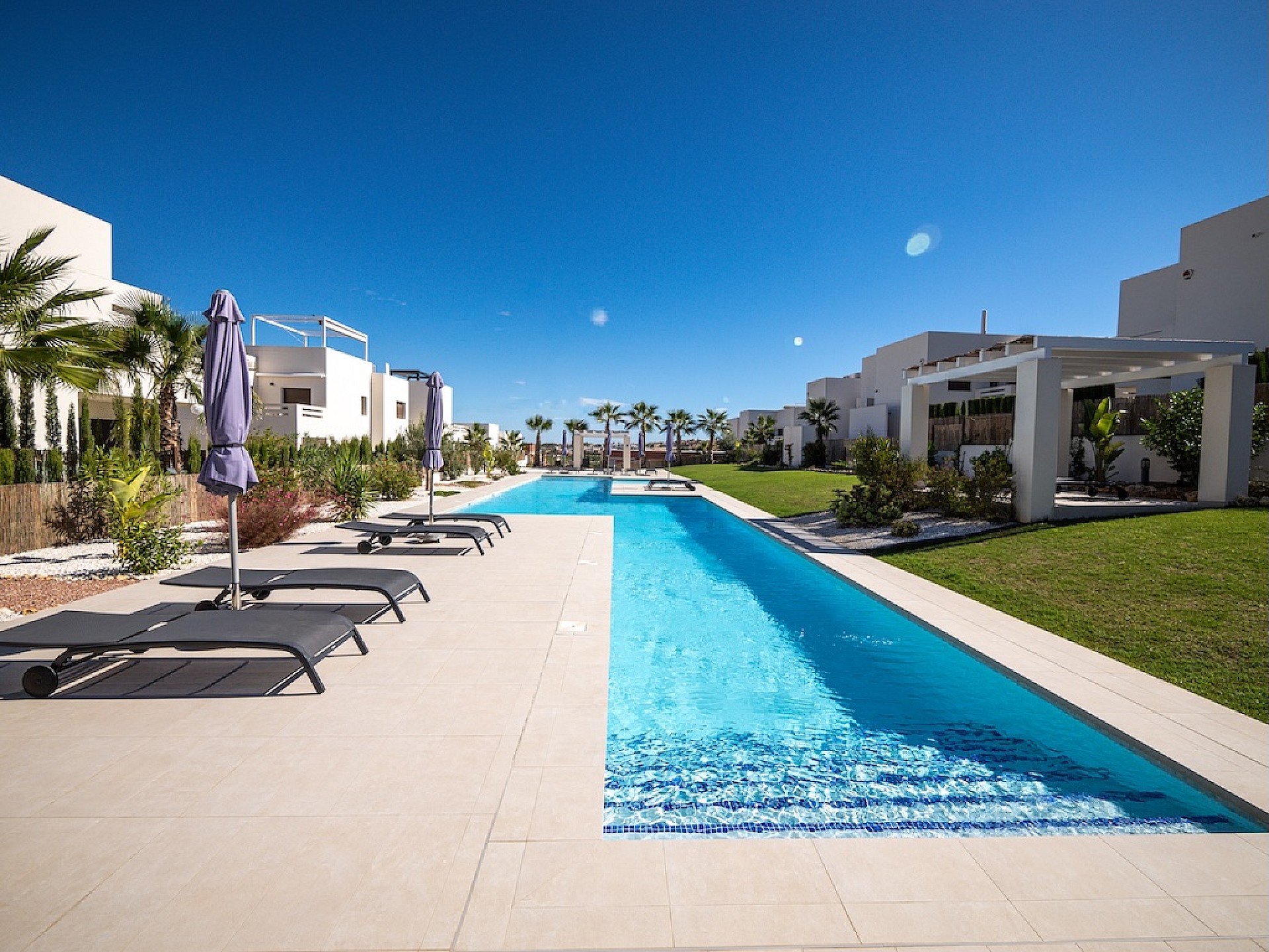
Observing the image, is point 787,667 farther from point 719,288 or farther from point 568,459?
point 568,459

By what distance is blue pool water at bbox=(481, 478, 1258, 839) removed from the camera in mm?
3303

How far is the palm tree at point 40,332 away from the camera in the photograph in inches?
275

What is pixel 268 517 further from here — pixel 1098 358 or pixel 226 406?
pixel 1098 358

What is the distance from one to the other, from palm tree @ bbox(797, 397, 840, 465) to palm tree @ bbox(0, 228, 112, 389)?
33391 mm

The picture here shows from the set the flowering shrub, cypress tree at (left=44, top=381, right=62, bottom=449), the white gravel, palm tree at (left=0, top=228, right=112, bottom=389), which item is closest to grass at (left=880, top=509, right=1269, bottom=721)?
the white gravel

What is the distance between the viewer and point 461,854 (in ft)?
8.20

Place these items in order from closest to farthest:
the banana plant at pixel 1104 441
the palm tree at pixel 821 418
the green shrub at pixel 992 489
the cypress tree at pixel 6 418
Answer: the green shrub at pixel 992 489
the cypress tree at pixel 6 418
the banana plant at pixel 1104 441
the palm tree at pixel 821 418

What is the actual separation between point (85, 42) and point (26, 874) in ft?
48.6

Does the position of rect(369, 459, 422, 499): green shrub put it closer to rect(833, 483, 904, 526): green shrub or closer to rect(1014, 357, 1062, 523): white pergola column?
rect(833, 483, 904, 526): green shrub

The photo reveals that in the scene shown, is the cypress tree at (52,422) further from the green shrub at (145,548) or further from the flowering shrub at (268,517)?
the green shrub at (145,548)

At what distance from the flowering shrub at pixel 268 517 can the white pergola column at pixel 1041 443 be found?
13617 mm

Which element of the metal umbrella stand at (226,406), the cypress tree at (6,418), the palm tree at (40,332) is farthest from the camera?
the cypress tree at (6,418)

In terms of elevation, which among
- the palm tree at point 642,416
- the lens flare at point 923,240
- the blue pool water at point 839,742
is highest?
the lens flare at point 923,240

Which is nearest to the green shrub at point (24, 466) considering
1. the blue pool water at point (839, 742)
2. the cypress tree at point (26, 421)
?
the cypress tree at point (26, 421)
